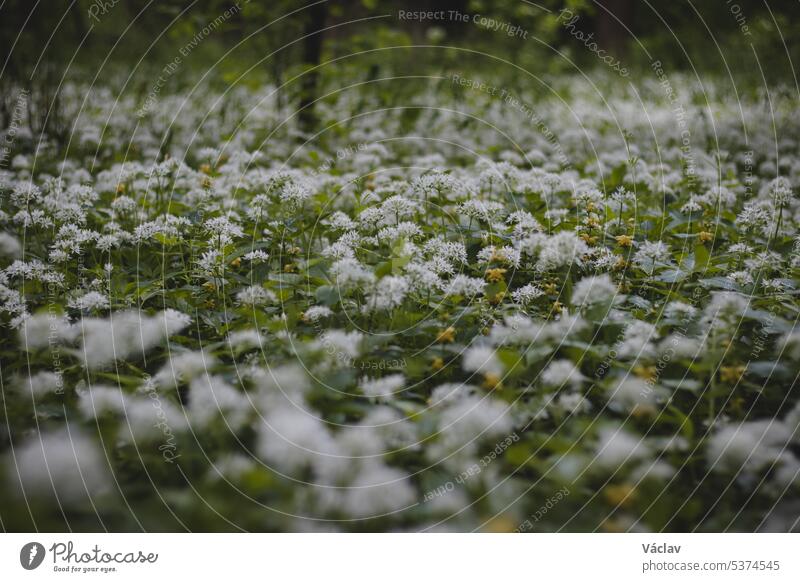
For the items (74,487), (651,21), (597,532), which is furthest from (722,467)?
(651,21)

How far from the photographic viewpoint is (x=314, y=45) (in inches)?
167

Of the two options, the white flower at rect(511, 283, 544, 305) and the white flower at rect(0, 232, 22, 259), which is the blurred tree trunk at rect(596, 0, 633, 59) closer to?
the white flower at rect(511, 283, 544, 305)

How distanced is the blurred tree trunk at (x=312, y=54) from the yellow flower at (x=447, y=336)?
2815 mm

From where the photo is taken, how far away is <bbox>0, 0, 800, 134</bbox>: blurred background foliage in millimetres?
4234

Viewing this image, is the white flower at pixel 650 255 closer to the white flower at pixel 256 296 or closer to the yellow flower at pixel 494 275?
the yellow flower at pixel 494 275

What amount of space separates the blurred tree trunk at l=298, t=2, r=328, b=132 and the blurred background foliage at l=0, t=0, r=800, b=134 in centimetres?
1

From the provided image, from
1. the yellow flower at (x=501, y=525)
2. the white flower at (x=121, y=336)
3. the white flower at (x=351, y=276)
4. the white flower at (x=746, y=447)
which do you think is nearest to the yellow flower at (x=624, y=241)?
the white flower at (x=746, y=447)

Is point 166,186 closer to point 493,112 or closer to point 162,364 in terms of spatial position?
point 162,364

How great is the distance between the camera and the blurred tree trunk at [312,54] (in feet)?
13.6

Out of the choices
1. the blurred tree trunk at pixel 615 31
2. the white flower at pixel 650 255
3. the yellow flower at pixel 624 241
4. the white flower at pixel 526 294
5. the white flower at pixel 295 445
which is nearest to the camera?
the white flower at pixel 295 445

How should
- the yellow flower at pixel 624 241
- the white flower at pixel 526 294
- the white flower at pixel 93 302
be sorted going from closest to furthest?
the white flower at pixel 93 302 < the white flower at pixel 526 294 < the yellow flower at pixel 624 241

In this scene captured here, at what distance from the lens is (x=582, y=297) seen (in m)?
1.70

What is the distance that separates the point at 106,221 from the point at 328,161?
Result: 4.23 ft

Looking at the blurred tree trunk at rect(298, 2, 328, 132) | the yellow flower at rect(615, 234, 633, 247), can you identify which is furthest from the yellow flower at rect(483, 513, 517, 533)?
the blurred tree trunk at rect(298, 2, 328, 132)
